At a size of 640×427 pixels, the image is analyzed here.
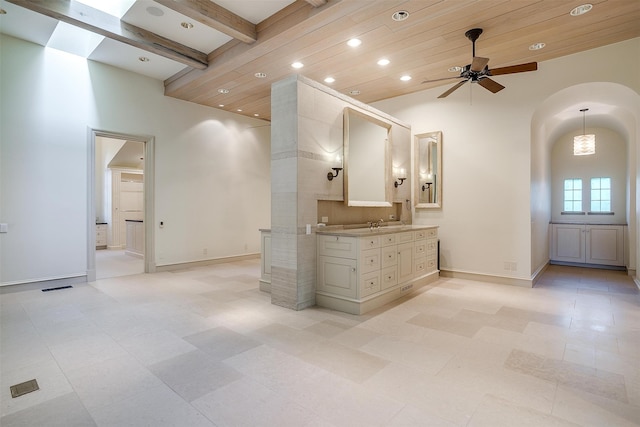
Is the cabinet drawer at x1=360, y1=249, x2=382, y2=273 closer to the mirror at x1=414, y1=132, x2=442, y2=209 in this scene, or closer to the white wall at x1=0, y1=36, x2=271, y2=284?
the mirror at x1=414, y1=132, x2=442, y2=209

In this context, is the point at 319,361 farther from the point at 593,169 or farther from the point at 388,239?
the point at 593,169

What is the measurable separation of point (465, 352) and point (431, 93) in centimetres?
474

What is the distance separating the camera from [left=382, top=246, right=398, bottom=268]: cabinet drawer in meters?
4.18

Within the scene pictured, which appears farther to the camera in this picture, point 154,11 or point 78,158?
point 78,158

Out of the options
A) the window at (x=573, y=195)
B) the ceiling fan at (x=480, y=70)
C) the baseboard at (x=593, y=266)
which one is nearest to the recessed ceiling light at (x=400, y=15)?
the ceiling fan at (x=480, y=70)

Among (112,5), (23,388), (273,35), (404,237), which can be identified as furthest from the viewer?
(404,237)

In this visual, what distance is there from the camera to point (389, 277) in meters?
4.27

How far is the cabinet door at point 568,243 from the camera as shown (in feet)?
22.9

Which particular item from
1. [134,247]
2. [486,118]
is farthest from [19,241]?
[486,118]

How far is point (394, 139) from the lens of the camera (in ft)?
18.7

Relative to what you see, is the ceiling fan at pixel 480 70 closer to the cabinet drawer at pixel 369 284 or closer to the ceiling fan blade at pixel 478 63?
the ceiling fan blade at pixel 478 63

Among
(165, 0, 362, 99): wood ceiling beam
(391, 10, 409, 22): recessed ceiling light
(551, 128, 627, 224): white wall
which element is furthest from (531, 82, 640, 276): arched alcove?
(165, 0, 362, 99): wood ceiling beam

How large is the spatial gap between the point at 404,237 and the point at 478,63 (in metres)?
2.37

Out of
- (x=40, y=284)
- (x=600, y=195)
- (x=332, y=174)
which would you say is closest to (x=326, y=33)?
(x=332, y=174)
